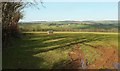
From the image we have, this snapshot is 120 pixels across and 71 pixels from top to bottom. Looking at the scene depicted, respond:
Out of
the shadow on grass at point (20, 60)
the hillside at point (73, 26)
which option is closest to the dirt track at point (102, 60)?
the shadow on grass at point (20, 60)

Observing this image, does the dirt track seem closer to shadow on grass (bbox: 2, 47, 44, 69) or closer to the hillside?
shadow on grass (bbox: 2, 47, 44, 69)

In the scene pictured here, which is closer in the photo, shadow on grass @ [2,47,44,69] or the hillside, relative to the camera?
shadow on grass @ [2,47,44,69]

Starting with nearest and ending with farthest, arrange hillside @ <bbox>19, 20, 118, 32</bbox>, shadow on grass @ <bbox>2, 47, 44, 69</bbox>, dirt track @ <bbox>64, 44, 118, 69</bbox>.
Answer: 1. shadow on grass @ <bbox>2, 47, 44, 69</bbox>
2. dirt track @ <bbox>64, 44, 118, 69</bbox>
3. hillside @ <bbox>19, 20, 118, 32</bbox>

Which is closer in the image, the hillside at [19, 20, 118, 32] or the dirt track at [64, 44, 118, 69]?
the dirt track at [64, 44, 118, 69]

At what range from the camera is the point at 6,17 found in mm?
17438

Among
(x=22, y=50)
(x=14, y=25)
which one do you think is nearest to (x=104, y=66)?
(x=22, y=50)

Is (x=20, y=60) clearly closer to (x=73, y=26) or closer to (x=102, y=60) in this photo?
(x=102, y=60)

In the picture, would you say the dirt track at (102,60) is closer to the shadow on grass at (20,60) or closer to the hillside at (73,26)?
the shadow on grass at (20,60)

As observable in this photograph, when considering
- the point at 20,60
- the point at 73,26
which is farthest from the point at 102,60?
the point at 73,26

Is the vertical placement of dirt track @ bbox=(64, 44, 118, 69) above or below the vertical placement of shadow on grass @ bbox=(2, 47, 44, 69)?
below

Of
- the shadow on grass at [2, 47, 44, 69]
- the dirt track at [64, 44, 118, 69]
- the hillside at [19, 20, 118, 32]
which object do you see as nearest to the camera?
the shadow on grass at [2, 47, 44, 69]

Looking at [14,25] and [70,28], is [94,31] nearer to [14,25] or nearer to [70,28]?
[70,28]

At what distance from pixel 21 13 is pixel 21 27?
134 centimetres

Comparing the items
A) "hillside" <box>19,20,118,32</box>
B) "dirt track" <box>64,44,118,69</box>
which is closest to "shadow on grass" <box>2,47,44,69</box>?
"dirt track" <box>64,44,118,69</box>
